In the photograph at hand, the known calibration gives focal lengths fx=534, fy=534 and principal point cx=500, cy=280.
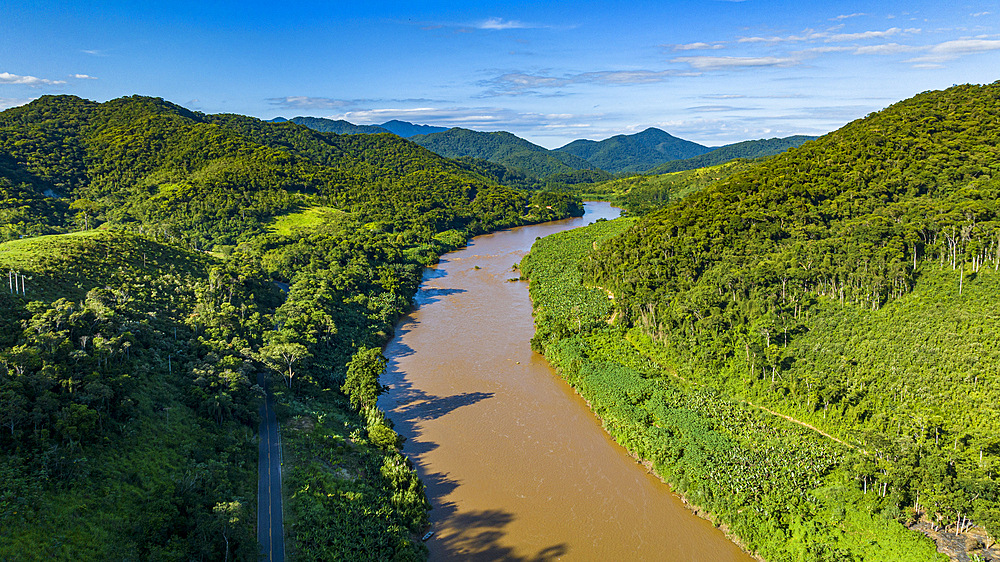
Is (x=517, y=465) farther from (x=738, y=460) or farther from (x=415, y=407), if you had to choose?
(x=738, y=460)

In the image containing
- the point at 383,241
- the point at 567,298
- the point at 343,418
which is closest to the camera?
the point at 343,418

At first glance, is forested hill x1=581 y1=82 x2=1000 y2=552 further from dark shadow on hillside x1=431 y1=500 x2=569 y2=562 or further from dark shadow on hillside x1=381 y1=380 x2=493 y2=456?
dark shadow on hillside x1=381 y1=380 x2=493 y2=456

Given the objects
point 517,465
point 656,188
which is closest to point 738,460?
point 517,465

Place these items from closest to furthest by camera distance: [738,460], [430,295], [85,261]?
[738,460] → [85,261] → [430,295]

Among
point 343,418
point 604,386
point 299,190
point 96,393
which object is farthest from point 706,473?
point 299,190

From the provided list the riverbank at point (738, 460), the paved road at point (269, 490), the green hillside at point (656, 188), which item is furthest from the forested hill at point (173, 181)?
the riverbank at point (738, 460)

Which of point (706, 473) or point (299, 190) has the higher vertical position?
point (299, 190)

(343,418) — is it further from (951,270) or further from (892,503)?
(951,270)
